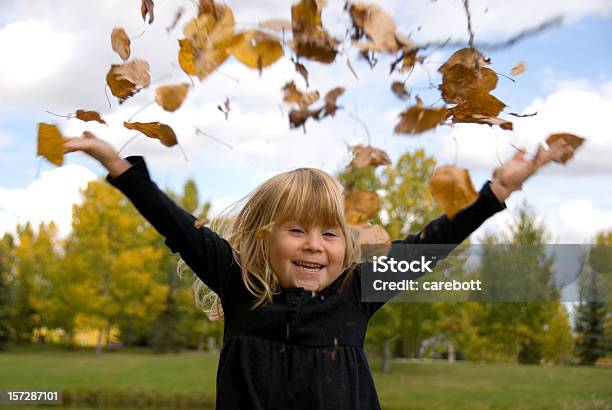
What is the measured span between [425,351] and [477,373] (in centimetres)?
318

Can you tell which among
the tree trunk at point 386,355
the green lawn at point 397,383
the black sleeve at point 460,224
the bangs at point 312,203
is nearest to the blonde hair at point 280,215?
the bangs at point 312,203

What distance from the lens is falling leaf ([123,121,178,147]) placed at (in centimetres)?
167

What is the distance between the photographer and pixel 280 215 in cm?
223

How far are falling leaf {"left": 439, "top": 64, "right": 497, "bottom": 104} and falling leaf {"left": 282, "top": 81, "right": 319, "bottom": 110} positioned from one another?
0.29 meters

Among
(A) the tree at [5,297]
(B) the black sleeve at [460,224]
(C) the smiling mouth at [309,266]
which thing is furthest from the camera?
(A) the tree at [5,297]

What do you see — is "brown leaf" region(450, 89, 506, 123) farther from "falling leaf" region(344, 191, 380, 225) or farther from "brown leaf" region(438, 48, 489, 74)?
"falling leaf" region(344, 191, 380, 225)

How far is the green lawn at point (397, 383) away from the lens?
50.1 feet

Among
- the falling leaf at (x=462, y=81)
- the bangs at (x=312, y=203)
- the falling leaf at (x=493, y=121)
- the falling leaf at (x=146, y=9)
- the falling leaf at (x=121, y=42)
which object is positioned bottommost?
the bangs at (x=312, y=203)

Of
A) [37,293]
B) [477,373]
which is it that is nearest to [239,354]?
[477,373]

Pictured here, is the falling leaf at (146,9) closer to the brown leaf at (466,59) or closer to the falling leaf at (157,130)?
the falling leaf at (157,130)

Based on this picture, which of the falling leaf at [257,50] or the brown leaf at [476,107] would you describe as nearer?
the falling leaf at [257,50]

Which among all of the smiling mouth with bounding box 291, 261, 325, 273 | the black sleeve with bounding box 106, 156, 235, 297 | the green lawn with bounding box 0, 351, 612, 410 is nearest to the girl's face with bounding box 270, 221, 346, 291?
the smiling mouth with bounding box 291, 261, 325, 273

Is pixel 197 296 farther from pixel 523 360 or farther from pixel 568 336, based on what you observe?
pixel 523 360

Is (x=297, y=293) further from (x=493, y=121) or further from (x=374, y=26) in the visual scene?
(x=374, y=26)
